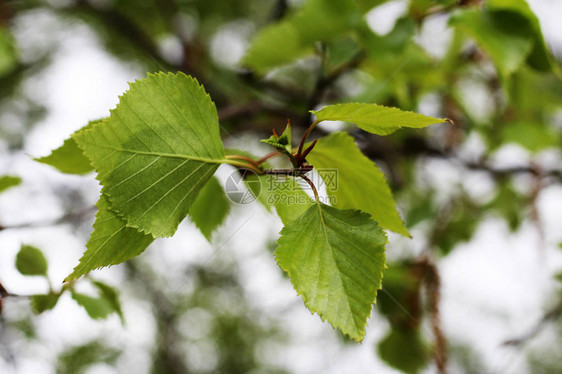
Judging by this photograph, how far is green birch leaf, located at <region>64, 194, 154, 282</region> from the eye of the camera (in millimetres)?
346

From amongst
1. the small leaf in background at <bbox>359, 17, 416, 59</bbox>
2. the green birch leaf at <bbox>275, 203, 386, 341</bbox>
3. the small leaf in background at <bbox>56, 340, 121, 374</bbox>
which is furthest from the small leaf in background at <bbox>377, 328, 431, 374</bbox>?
the small leaf in background at <bbox>56, 340, 121, 374</bbox>

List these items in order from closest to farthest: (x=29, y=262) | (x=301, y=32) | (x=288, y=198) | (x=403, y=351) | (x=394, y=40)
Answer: (x=288, y=198), (x=29, y=262), (x=394, y=40), (x=301, y=32), (x=403, y=351)

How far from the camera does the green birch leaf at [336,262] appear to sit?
1.15 feet

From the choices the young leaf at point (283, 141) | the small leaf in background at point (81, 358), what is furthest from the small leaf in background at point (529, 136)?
the small leaf in background at point (81, 358)

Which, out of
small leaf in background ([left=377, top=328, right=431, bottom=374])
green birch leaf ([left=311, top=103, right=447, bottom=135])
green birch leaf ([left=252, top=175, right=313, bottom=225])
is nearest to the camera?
green birch leaf ([left=311, top=103, right=447, bottom=135])

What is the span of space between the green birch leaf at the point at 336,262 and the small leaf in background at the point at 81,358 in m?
A: 3.15

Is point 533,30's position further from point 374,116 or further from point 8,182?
point 8,182

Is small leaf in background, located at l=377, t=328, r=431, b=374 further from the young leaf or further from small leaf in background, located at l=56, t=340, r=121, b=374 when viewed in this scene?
small leaf in background, located at l=56, t=340, r=121, b=374

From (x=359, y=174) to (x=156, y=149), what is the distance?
22cm

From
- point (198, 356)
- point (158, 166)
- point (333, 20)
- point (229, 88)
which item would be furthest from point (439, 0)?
point (198, 356)

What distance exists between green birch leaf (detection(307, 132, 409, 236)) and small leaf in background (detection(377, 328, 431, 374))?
776 mm

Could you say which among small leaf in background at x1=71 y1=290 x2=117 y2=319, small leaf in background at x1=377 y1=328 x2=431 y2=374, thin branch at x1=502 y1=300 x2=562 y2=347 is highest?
small leaf in background at x1=71 y1=290 x2=117 y2=319

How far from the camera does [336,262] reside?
1.24 ft

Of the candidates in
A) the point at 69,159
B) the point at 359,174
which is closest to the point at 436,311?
→ the point at 359,174
